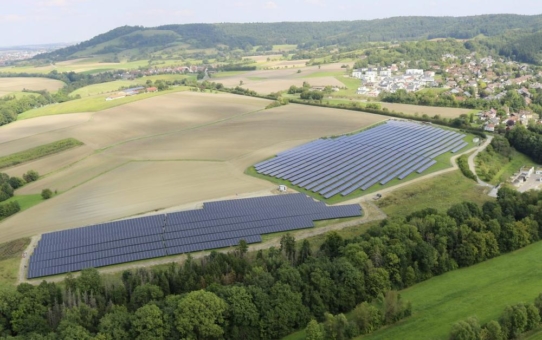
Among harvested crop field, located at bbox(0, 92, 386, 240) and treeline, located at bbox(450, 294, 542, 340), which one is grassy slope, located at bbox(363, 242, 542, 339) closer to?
treeline, located at bbox(450, 294, 542, 340)

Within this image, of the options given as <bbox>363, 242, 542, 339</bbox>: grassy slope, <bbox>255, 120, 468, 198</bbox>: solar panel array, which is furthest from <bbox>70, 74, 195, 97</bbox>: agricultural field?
<bbox>363, 242, 542, 339</bbox>: grassy slope

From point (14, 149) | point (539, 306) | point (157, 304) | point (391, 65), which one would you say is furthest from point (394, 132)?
point (391, 65)

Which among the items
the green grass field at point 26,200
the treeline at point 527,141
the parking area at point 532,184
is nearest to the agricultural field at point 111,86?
the green grass field at point 26,200

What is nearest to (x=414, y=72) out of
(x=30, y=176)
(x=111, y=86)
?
(x=111, y=86)

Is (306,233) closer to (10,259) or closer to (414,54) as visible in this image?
(10,259)

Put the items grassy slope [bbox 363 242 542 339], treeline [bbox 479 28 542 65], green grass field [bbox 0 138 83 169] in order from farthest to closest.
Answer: treeline [bbox 479 28 542 65]
green grass field [bbox 0 138 83 169]
grassy slope [bbox 363 242 542 339]
